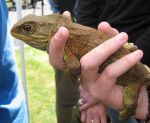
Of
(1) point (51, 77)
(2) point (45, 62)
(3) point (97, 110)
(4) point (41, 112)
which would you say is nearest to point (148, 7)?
(3) point (97, 110)

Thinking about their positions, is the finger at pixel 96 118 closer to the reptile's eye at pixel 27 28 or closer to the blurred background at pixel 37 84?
the reptile's eye at pixel 27 28

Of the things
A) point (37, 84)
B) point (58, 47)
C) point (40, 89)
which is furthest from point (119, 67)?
point (37, 84)

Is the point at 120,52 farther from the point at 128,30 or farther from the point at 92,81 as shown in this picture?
the point at 128,30

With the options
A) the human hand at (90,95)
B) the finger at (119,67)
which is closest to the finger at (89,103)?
the human hand at (90,95)

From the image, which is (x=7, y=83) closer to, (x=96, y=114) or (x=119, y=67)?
(x=96, y=114)

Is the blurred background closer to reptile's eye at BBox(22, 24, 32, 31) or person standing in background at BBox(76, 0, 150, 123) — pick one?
person standing in background at BBox(76, 0, 150, 123)

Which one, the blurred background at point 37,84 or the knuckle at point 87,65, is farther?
the blurred background at point 37,84

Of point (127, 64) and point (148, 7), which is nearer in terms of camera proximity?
point (127, 64)
